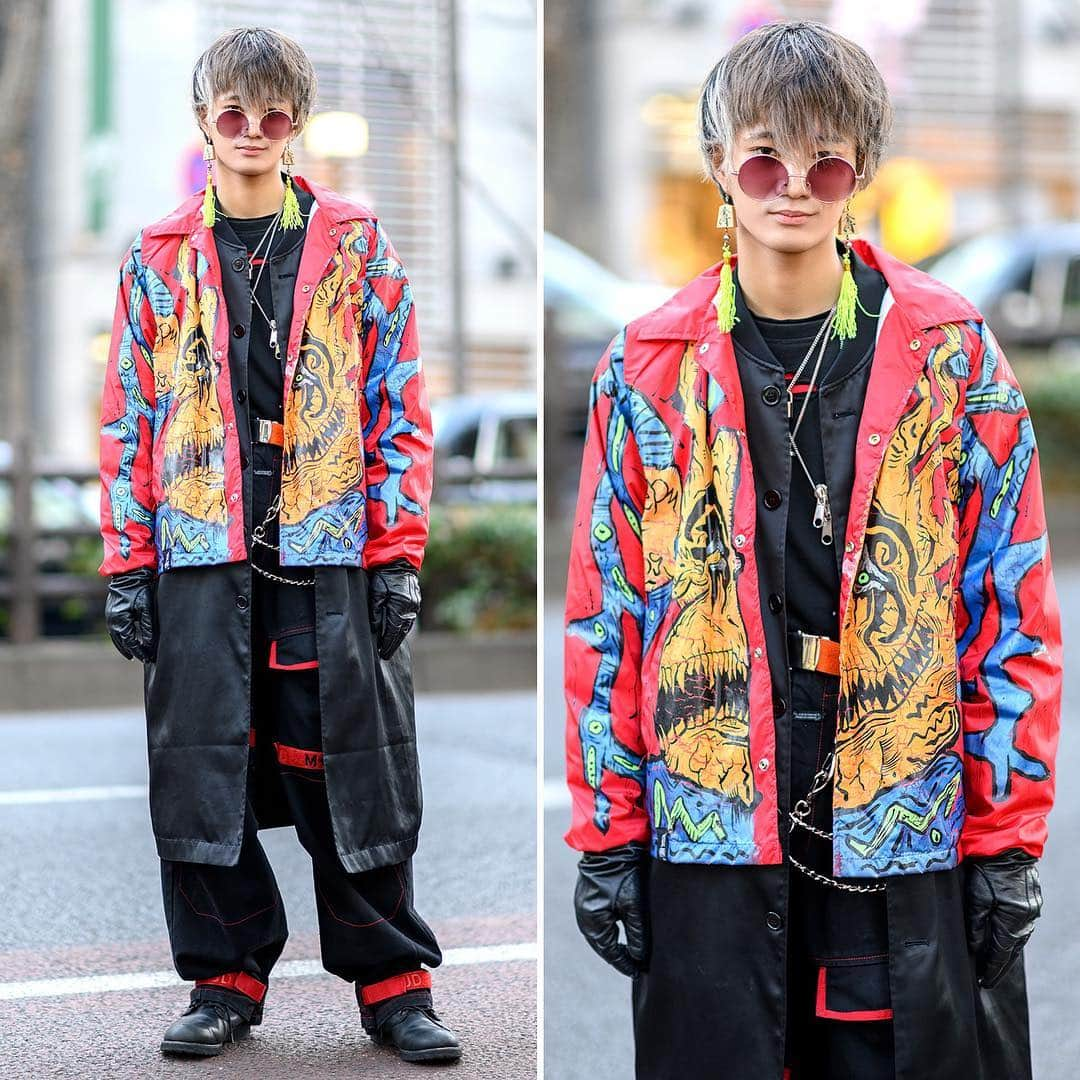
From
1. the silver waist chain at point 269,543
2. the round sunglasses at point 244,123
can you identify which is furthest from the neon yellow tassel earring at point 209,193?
the silver waist chain at point 269,543

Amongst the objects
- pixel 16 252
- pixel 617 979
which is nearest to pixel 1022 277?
pixel 16 252

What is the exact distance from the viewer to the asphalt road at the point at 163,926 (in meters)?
4.55

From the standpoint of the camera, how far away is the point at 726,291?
10.4 feet

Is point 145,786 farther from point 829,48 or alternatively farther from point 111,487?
point 829,48

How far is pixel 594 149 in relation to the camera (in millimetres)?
30625

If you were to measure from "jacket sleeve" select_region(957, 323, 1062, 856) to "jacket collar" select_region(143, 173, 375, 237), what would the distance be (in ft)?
6.06

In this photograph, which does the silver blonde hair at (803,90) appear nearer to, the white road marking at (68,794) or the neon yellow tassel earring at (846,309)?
the neon yellow tassel earring at (846,309)

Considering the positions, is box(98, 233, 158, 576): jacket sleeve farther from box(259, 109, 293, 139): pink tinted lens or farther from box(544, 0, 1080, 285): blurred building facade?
box(544, 0, 1080, 285): blurred building facade

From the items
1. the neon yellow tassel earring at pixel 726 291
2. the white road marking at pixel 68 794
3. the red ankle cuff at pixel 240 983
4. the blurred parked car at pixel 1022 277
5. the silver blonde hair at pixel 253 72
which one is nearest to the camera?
the neon yellow tassel earring at pixel 726 291

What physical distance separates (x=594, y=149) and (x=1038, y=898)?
1119 inches

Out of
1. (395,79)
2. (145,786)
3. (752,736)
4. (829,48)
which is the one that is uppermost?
(395,79)

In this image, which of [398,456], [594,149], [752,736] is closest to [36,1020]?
[398,456]

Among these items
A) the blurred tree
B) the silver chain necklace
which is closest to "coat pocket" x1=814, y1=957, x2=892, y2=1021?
the silver chain necklace

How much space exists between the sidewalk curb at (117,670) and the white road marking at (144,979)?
6020 millimetres
